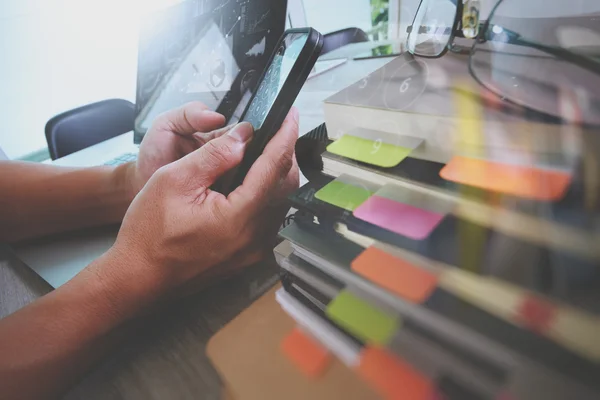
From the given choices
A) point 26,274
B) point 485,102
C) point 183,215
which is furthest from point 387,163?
point 26,274

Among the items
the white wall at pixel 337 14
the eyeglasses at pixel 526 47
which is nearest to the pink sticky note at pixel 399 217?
the eyeglasses at pixel 526 47

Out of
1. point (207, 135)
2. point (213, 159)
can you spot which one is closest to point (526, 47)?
point (213, 159)

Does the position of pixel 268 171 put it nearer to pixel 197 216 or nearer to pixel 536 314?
pixel 197 216

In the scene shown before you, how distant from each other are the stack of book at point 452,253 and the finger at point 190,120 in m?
0.29

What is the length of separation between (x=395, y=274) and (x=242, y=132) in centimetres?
22

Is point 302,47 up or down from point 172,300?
up

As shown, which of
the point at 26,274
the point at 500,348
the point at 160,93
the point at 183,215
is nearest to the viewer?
the point at 500,348

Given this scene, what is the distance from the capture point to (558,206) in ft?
0.54

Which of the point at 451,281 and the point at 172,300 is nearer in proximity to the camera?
the point at 451,281

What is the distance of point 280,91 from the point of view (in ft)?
1.06

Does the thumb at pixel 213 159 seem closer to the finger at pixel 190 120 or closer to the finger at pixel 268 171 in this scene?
the finger at pixel 268 171

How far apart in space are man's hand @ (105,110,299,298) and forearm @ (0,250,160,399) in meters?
0.01

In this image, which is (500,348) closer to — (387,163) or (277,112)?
(387,163)

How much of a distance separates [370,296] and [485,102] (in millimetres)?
164
